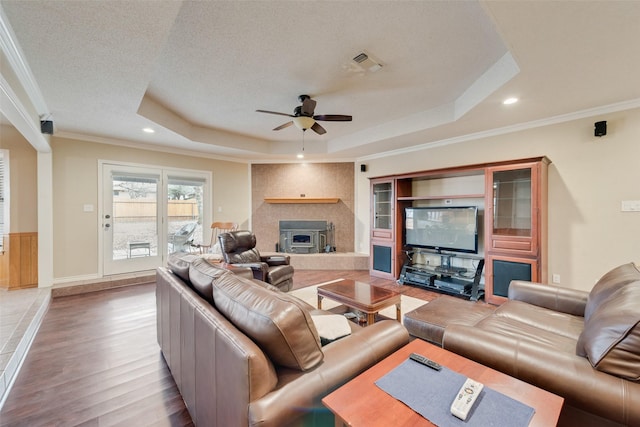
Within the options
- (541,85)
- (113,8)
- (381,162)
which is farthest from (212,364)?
(381,162)

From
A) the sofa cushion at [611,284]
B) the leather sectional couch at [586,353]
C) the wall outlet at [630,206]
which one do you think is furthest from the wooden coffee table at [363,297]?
the wall outlet at [630,206]

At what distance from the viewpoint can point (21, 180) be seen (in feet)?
13.0

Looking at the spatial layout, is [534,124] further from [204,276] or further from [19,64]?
[19,64]

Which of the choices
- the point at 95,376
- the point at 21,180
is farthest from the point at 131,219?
the point at 95,376

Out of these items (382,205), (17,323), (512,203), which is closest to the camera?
(17,323)

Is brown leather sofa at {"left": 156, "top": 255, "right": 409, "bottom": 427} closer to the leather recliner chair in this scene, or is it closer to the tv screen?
the leather recliner chair

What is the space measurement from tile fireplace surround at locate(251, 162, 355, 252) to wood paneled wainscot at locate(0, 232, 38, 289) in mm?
3544

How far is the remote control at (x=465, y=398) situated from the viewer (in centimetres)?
90

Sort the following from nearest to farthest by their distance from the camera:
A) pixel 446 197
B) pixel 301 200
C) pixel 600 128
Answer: pixel 600 128
pixel 446 197
pixel 301 200

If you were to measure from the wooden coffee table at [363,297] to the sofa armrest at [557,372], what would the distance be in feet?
3.32

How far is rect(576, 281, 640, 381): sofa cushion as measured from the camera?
3.57 ft

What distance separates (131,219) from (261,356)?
495 cm

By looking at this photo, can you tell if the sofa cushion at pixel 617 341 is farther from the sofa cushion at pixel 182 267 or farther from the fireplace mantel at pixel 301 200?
the fireplace mantel at pixel 301 200

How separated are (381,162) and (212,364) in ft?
Answer: 16.5
